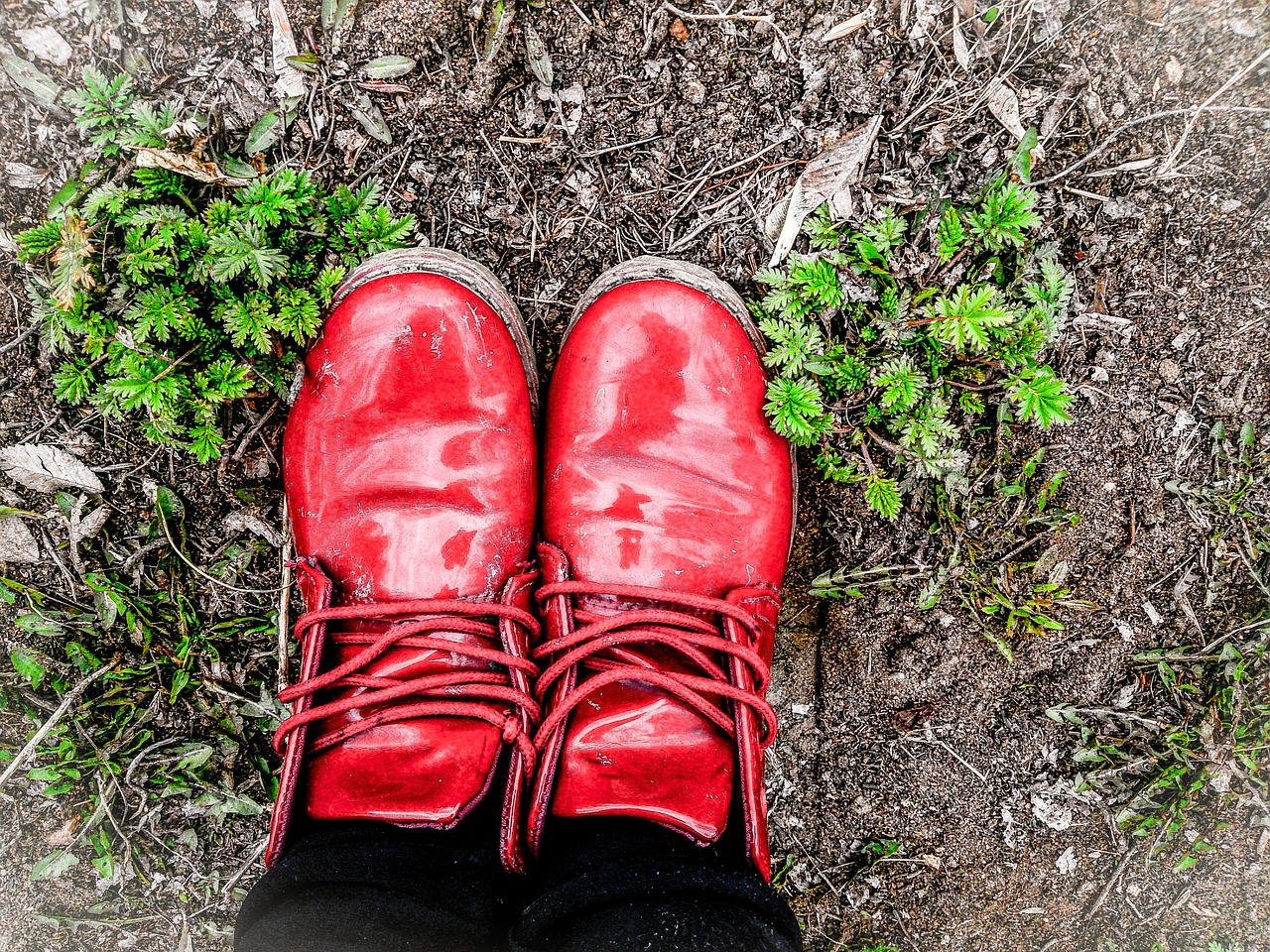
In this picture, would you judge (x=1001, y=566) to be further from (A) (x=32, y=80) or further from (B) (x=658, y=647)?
(A) (x=32, y=80)

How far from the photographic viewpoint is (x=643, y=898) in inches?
75.2

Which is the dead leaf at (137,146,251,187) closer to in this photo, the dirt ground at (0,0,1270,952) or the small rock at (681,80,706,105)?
the dirt ground at (0,0,1270,952)

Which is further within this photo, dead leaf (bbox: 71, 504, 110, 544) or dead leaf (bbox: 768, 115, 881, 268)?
dead leaf (bbox: 71, 504, 110, 544)

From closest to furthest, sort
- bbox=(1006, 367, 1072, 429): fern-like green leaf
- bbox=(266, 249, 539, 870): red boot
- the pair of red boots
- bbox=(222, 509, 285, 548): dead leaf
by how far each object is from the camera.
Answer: the pair of red boots, bbox=(266, 249, 539, 870): red boot, bbox=(1006, 367, 1072, 429): fern-like green leaf, bbox=(222, 509, 285, 548): dead leaf

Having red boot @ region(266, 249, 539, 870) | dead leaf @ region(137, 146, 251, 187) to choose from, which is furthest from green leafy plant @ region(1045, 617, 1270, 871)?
dead leaf @ region(137, 146, 251, 187)

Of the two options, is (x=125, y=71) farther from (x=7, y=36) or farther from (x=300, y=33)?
(x=300, y=33)

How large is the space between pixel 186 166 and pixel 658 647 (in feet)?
6.88

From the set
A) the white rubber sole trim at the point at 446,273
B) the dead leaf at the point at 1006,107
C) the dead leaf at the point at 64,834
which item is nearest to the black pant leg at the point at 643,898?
the white rubber sole trim at the point at 446,273

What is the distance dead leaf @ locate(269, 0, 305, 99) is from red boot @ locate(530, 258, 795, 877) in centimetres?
117

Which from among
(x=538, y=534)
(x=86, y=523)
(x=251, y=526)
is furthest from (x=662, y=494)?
(x=86, y=523)

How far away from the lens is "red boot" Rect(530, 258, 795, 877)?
2.40 metres

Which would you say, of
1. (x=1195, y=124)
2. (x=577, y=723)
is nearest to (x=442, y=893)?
(x=577, y=723)

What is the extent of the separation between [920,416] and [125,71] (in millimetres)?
2778

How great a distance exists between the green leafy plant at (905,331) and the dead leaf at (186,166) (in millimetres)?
1751
